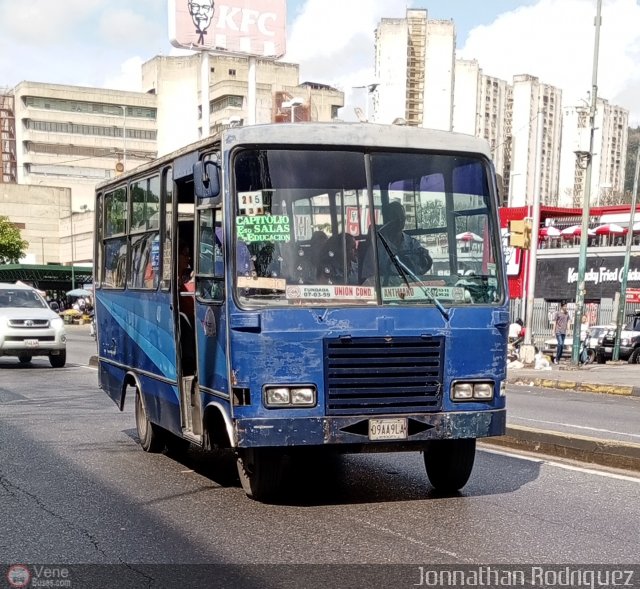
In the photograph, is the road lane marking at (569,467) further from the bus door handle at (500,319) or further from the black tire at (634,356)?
the black tire at (634,356)

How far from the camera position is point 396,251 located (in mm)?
7258

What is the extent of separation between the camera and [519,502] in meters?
7.45

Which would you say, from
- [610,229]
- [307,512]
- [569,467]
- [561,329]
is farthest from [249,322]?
[610,229]

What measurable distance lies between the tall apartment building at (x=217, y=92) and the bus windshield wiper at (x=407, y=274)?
105m

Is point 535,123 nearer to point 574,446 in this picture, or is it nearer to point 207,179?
point 574,446

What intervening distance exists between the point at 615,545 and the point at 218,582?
2.54 m

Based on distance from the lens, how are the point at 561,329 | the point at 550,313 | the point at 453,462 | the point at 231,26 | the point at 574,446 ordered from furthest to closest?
the point at 550,313
the point at 231,26
the point at 561,329
the point at 574,446
the point at 453,462

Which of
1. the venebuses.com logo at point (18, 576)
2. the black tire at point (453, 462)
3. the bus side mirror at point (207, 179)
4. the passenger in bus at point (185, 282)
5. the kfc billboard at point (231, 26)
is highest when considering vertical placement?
the kfc billboard at point (231, 26)

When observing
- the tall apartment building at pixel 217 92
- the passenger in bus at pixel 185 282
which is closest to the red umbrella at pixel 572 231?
the passenger in bus at pixel 185 282

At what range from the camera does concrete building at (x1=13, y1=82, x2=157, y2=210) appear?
11919 centimetres

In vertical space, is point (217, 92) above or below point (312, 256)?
above

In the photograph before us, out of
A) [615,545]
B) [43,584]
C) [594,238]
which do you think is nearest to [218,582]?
[43,584]

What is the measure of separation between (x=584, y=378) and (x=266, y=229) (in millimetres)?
17270

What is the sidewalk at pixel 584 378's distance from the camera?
2073 centimetres
